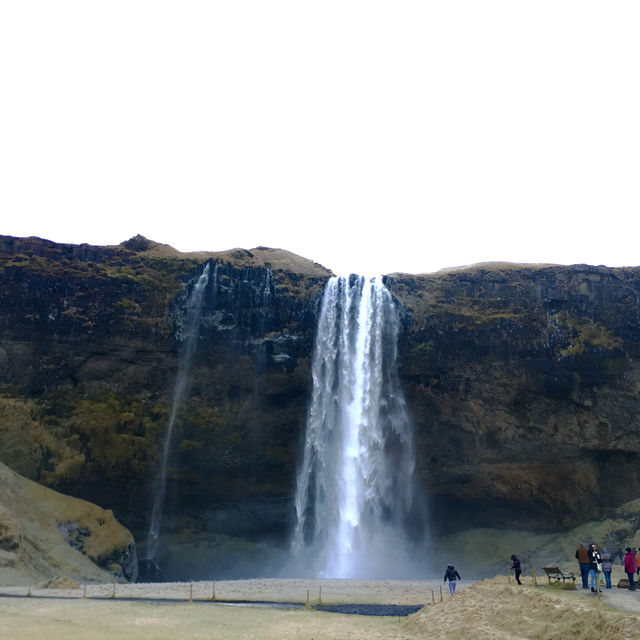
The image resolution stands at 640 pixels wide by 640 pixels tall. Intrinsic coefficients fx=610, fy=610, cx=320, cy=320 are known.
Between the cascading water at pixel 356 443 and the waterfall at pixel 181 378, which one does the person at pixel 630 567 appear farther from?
the waterfall at pixel 181 378

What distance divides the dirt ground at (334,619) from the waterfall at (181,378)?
2553cm

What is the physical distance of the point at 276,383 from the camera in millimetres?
48406

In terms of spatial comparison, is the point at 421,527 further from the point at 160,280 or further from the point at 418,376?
the point at 160,280

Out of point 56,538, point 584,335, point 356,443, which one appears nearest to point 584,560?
point 356,443

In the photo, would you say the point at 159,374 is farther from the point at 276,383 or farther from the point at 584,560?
the point at 584,560

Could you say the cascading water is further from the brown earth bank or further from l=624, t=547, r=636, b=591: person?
l=624, t=547, r=636, b=591: person

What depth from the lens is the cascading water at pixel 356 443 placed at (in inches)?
1779

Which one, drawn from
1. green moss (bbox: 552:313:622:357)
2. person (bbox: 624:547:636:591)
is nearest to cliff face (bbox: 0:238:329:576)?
green moss (bbox: 552:313:622:357)

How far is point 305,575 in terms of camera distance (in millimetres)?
43375

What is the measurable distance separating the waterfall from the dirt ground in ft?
83.8

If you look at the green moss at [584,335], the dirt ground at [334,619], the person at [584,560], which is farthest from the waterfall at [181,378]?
the person at [584,560]

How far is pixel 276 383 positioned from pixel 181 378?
7.43 meters

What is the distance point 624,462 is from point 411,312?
63.5 ft

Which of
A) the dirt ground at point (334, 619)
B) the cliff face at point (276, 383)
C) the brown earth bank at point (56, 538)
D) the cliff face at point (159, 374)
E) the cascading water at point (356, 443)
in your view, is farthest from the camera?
the cliff face at point (276, 383)
